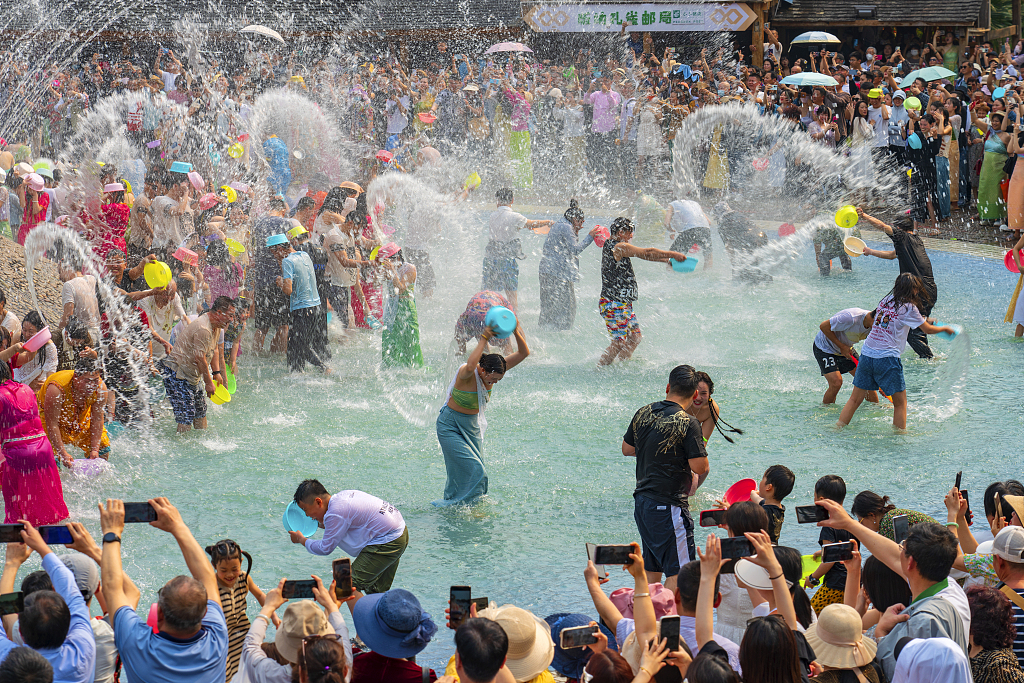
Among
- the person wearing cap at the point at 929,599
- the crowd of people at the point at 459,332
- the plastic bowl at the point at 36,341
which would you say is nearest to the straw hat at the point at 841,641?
the crowd of people at the point at 459,332

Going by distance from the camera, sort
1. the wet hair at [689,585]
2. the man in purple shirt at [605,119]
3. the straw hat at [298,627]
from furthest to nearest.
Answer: the man in purple shirt at [605,119] < the wet hair at [689,585] < the straw hat at [298,627]

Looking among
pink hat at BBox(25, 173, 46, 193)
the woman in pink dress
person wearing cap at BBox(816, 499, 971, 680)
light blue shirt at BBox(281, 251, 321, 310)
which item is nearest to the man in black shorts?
person wearing cap at BBox(816, 499, 971, 680)

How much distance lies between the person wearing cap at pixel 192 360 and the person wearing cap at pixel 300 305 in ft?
5.21

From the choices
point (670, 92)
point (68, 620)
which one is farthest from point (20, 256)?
point (670, 92)

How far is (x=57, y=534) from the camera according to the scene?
3.74 metres

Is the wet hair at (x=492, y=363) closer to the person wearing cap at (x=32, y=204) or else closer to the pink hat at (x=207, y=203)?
the pink hat at (x=207, y=203)

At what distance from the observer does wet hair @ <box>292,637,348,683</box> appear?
10.7ft

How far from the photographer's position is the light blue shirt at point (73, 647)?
3365 mm

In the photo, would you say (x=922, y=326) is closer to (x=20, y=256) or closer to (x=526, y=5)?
(x=20, y=256)

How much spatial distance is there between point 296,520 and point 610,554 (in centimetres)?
196

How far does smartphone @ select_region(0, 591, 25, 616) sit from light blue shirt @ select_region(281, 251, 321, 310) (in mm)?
6450

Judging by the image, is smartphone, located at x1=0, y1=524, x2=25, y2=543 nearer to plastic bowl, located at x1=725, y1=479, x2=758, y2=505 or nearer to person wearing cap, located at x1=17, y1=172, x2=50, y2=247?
plastic bowl, located at x1=725, y1=479, x2=758, y2=505

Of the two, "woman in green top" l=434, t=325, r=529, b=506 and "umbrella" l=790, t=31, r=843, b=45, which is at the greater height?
"umbrella" l=790, t=31, r=843, b=45

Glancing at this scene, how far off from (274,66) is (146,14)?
461 centimetres
